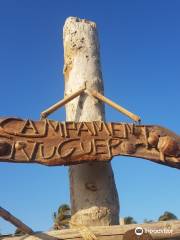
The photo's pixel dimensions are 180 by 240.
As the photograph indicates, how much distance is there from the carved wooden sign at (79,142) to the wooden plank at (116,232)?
1.69 feet

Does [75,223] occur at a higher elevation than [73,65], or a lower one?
lower

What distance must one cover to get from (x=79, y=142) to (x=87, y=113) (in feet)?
1.59

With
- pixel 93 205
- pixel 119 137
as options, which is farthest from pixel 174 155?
pixel 93 205

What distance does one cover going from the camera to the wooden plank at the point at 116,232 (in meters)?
3.02

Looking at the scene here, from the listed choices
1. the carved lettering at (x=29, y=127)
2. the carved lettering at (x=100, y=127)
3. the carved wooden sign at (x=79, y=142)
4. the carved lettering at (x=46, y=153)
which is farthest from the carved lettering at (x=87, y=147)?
the carved lettering at (x=29, y=127)

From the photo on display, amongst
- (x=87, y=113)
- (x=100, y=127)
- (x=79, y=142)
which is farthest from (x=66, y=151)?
(x=87, y=113)

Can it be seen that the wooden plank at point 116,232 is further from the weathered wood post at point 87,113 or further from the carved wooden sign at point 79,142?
the carved wooden sign at point 79,142

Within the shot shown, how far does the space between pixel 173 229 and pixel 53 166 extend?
103 centimetres

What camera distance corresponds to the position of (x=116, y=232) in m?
3.16

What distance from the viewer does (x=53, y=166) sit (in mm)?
3303

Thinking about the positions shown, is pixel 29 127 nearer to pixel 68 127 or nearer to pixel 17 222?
pixel 68 127

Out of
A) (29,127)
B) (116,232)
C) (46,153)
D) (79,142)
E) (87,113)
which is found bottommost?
(116,232)

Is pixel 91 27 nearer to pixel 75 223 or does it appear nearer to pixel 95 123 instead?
pixel 95 123

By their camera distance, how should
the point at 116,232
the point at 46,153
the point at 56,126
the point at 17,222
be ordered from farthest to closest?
the point at 56,126
the point at 46,153
the point at 116,232
the point at 17,222
